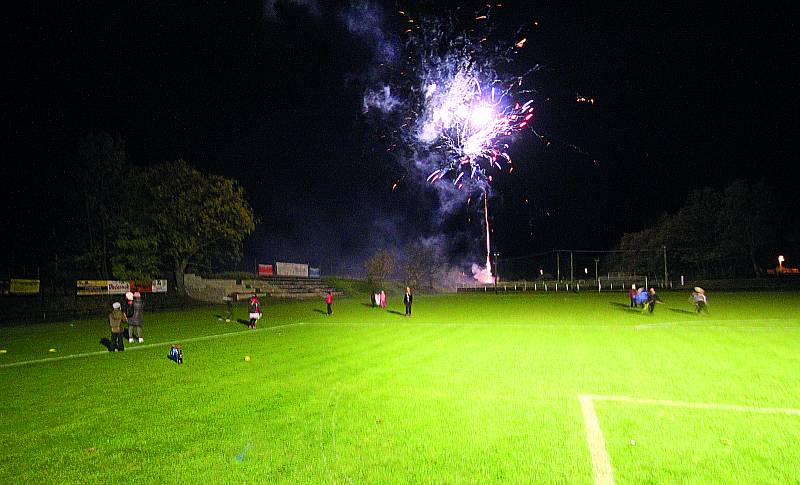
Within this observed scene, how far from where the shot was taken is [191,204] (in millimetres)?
40656

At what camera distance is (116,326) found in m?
14.1

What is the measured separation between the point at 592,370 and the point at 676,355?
3296mm

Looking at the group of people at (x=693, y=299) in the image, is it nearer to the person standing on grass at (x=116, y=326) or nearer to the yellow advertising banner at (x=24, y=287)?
the person standing on grass at (x=116, y=326)

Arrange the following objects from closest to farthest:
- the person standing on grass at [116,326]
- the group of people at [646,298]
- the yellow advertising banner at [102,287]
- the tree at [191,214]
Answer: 1. the person standing on grass at [116,326]
2. the group of people at [646,298]
3. the yellow advertising banner at [102,287]
4. the tree at [191,214]

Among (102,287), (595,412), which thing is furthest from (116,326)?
(102,287)

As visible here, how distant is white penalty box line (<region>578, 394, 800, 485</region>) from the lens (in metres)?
4.91

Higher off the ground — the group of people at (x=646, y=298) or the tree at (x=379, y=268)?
the tree at (x=379, y=268)

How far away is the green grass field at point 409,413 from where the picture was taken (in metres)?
5.08

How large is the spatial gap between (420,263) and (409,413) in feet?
237

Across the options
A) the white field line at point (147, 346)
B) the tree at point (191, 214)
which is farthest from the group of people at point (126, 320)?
the tree at point (191, 214)

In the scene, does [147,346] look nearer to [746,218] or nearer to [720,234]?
[746,218]

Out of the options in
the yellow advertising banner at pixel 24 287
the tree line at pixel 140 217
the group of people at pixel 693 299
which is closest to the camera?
the group of people at pixel 693 299

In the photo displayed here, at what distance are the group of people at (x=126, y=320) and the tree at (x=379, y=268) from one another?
171ft

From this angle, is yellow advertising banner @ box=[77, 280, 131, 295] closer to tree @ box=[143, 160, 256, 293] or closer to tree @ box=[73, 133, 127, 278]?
tree @ box=[73, 133, 127, 278]
